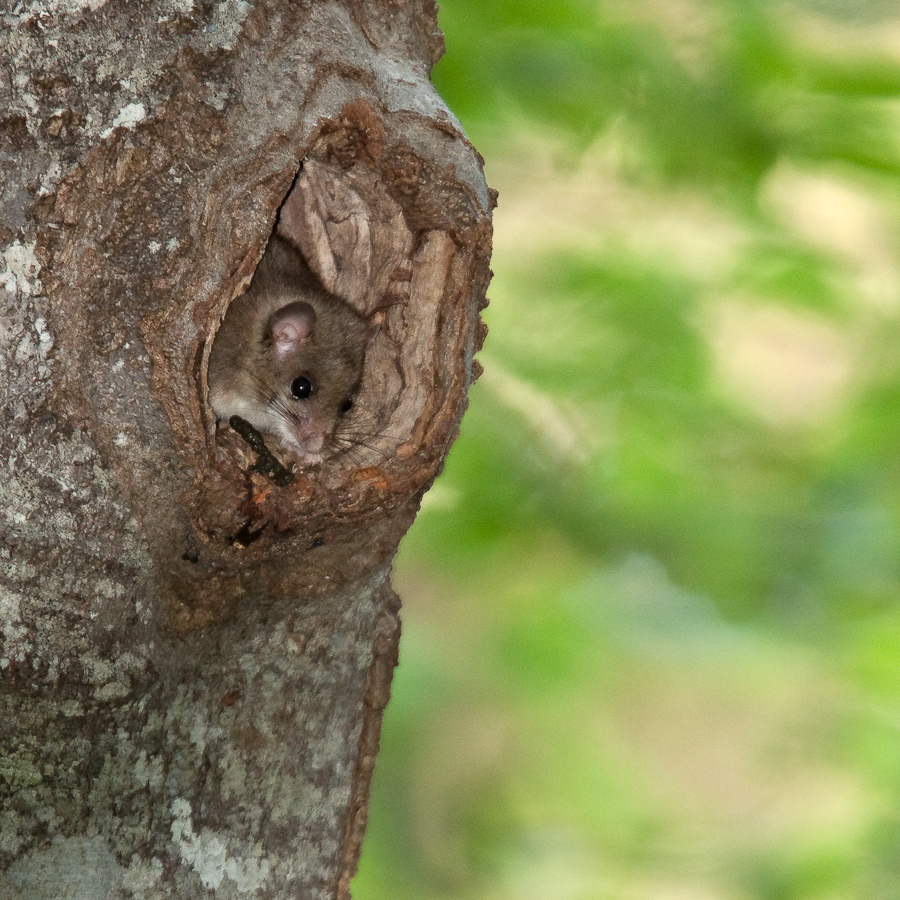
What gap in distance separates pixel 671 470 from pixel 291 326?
1.18m

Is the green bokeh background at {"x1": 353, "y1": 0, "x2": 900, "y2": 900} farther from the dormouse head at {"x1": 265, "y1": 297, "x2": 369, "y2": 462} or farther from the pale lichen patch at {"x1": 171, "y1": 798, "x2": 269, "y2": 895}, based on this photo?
the pale lichen patch at {"x1": 171, "y1": 798, "x2": 269, "y2": 895}

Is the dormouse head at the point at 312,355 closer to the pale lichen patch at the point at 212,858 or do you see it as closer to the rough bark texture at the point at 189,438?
the rough bark texture at the point at 189,438

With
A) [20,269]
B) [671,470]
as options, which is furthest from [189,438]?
[671,470]

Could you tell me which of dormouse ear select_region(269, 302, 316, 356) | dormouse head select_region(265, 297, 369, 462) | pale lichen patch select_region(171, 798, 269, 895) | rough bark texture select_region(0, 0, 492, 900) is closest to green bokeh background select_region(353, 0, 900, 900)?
dormouse head select_region(265, 297, 369, 462)

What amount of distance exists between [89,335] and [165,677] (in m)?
0.49

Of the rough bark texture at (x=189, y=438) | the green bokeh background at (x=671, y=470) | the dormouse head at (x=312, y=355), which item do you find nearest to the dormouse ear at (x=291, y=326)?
the dormouse head at (x=312, y=355)

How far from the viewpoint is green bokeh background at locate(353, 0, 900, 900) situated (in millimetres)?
2955

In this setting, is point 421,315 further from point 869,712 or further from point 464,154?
point 869,712

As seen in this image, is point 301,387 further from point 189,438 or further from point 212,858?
point 212,858

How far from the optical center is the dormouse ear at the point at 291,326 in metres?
3.03

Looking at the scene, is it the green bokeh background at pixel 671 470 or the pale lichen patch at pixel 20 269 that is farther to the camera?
the green bokeh background at pixel 671 470

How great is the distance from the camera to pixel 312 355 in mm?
3076

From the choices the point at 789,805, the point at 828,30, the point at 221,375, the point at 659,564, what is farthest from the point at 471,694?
the point at 828,30

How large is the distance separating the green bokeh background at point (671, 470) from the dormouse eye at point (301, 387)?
51 centimetres
